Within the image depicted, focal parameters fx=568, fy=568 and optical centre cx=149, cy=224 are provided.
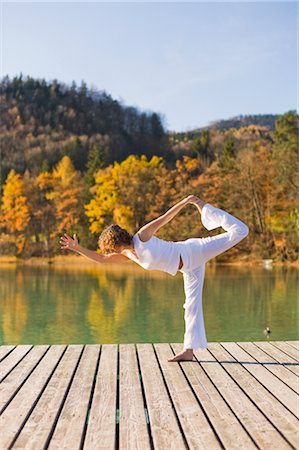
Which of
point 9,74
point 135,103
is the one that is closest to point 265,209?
point 135,103

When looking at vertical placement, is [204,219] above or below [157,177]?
below

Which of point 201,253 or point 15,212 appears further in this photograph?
point 15,212

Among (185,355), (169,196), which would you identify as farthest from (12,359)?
(169,196)

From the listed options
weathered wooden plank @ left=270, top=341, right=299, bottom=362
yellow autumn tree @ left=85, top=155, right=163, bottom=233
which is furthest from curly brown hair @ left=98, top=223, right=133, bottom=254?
yellow autumn tree @ left=85, top=155, right=163, bottom=233

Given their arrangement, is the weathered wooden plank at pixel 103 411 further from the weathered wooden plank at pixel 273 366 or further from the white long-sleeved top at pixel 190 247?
the weathered wooden plank at pixel 273 366

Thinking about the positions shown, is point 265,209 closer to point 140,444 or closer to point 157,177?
point 157,177

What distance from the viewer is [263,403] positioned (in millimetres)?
2867

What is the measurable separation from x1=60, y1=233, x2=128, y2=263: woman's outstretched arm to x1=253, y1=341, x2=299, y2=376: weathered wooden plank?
127 cm

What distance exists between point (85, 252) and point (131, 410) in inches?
42.3

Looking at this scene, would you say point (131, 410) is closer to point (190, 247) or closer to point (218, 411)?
point (218, 411)

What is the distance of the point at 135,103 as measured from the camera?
56.9m

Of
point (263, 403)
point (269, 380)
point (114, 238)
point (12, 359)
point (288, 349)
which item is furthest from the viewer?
point (288, 349)

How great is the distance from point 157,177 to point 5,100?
109 ft

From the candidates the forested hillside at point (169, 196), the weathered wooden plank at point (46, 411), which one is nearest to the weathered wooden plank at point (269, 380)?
the weathered wooden plank at point (46, 411)
